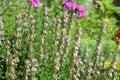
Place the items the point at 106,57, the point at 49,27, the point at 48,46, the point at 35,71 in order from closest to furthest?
1. the point at 35,71
2. the point at 48,46
3. the point at 49,27
4. the point at 106,57

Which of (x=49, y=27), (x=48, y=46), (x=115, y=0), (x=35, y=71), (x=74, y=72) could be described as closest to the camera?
(x=35, y=71)

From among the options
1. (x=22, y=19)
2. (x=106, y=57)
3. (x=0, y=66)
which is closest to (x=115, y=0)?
(x=106, y=57)

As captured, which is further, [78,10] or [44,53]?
[78,10]

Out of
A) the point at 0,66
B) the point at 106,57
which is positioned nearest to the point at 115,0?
the point at 106,57

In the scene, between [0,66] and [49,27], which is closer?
[0,66]

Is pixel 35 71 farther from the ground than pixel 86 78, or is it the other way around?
pixel 35 71

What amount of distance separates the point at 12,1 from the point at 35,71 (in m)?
2.19

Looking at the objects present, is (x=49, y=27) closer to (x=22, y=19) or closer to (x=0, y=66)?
(x=22, y=19)

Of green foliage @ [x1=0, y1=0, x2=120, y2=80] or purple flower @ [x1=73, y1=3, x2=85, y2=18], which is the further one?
purple flower @ [x1=73, y1=3, x2=85, y2=18]

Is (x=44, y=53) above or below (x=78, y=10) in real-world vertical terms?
below

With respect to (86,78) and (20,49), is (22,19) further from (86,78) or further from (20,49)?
(86,78)

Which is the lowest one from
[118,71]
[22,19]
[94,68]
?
[118,71]

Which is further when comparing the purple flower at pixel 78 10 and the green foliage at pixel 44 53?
the purple flower at pixel 78 10

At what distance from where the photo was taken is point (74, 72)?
463 cm
